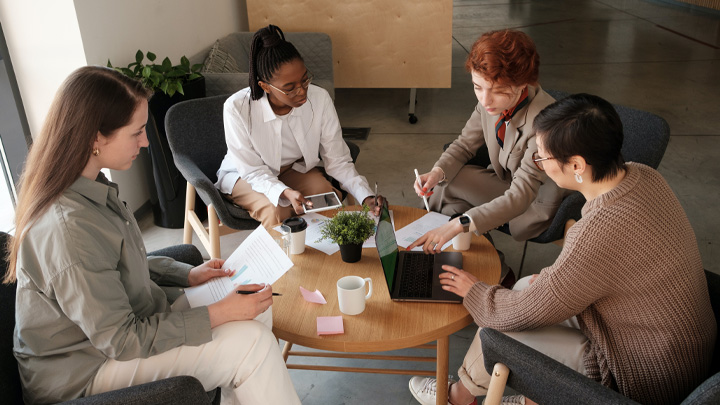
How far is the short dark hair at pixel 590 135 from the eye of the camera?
1.67 metres

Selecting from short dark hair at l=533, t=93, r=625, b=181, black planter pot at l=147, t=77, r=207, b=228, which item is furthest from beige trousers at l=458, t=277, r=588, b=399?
black planter pot at l=147, t=77, r=207, b=228

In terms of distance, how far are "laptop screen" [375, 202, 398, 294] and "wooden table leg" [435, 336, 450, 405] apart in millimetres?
250

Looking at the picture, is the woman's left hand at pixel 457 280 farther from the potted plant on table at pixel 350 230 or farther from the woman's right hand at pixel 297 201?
the woman's right hand at pixel 297 201

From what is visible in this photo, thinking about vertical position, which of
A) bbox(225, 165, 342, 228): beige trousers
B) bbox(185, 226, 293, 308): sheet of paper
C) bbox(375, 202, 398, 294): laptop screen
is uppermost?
bbox(375, 202, 398, 294): laptop screen

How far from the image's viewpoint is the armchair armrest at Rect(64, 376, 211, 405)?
4.81 ft

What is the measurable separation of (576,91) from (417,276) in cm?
479

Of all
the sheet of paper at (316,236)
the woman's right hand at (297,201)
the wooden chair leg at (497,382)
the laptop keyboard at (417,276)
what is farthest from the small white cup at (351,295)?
the woman's right hand at (297,201)

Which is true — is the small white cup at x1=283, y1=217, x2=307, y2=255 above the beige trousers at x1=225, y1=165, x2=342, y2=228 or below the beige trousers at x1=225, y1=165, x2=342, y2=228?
above

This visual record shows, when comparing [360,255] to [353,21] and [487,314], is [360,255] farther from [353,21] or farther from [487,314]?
[353,21]

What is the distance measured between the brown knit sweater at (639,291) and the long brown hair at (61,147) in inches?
50.8

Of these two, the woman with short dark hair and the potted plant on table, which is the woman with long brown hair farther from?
the woman with short dark hair

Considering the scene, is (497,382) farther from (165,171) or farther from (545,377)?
(165,171)

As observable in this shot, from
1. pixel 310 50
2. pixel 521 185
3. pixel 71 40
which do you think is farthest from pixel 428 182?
pixel 310 50

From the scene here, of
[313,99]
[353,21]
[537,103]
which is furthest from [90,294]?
[353,21]
